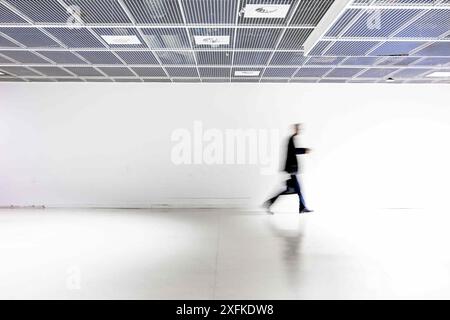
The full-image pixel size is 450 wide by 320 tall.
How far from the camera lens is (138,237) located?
5.94 metres

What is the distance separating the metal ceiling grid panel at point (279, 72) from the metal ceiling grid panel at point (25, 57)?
4.42m

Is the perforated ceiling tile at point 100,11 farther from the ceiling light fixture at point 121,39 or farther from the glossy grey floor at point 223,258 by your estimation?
the glossy grey floor at point 223,258

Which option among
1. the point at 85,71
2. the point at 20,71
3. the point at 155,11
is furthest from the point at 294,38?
the point at 20,71

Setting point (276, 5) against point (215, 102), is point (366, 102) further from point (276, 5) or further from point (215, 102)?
point (276, 5)

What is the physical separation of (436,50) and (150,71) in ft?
17.7

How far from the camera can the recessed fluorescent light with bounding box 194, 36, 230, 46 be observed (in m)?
6.01

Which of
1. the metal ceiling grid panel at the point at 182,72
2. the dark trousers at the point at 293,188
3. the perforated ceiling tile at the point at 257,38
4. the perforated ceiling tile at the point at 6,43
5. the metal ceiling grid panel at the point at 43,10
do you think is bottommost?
the dark trousers at the point at 293,188

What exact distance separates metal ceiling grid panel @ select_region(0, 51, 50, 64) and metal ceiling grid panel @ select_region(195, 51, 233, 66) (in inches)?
116

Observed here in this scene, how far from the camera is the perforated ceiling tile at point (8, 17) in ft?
16.2

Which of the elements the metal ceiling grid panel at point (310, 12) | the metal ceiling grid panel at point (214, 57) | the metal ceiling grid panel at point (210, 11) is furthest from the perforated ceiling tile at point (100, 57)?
the metal ceiling grid panel at point (310, 12)

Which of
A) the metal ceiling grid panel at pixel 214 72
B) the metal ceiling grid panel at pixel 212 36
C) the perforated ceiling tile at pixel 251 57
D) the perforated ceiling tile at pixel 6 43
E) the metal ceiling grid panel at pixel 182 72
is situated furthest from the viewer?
the metal ceiling grid panel at pixel 214 72

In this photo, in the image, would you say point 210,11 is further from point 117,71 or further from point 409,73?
point 409,73

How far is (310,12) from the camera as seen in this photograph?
497cm

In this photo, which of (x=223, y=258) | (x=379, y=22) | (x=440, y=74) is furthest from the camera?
(x=440, y=74)
